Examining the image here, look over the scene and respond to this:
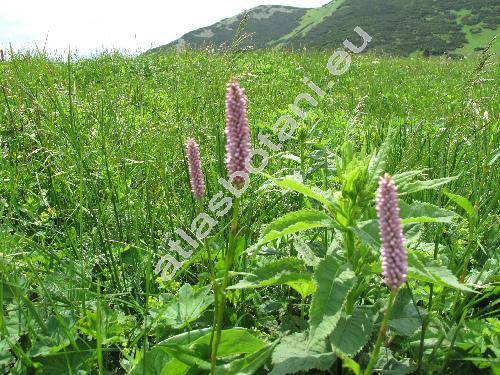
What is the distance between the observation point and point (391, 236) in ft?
3.41

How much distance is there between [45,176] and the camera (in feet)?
11.3

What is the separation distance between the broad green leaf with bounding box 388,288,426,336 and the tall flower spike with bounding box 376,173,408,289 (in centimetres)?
85

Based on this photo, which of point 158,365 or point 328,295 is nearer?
point 328,295

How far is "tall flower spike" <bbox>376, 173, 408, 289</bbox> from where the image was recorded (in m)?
1.04

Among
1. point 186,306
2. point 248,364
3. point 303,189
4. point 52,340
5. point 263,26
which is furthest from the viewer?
point 263,26

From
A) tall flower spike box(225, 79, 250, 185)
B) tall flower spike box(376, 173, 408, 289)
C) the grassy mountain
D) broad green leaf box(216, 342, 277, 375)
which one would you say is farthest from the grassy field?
the grassy mountain

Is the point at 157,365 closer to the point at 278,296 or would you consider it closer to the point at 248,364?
the point at 248,364

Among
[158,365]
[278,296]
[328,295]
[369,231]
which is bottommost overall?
[278,296]

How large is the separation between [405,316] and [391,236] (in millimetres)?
1007

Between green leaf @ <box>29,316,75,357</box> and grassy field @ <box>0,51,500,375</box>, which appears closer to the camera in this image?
grassy field @ <box>0,51,500,375</box>

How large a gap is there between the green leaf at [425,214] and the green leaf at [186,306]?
2.95 ft

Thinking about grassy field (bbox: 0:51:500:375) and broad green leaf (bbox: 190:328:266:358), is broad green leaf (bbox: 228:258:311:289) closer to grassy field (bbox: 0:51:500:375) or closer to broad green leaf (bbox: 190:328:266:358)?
grassy field (bbox: 0:51:500:375)

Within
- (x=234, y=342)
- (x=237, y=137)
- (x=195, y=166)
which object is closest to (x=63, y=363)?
(x=234, y=342)

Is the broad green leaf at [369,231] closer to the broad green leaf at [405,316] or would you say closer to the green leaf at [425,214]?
the green leaf at [425,214]
